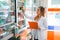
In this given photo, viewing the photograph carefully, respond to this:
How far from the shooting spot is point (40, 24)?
2.38 meters

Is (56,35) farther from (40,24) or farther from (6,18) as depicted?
(6,18)

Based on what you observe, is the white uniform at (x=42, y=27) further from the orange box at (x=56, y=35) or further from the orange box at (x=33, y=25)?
the orange box at (x=56, y=35)

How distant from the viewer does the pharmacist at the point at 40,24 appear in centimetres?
236

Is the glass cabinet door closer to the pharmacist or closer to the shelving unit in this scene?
the shelving unit

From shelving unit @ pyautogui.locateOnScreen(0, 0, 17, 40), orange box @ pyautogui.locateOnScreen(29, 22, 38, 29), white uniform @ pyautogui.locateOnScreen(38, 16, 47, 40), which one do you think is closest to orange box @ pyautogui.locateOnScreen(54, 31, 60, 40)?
white uniform @ pyautogui.locateOnScreen(38, 16, 47, 40)

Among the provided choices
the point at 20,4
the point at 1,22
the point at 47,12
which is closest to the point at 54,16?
the point at 47,12

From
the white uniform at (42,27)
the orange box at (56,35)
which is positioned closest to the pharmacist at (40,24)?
the white uniform at (42,27)

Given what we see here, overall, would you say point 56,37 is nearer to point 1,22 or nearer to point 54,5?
point 54,5

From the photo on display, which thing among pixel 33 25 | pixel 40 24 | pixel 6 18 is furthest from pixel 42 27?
pixel 6 18

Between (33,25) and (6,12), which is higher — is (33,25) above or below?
below

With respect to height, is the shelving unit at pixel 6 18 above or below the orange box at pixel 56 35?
above

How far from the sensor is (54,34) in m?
2.38

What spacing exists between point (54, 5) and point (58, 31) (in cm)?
50

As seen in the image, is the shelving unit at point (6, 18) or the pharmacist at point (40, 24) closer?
the shelving unit at point (6, 18)
